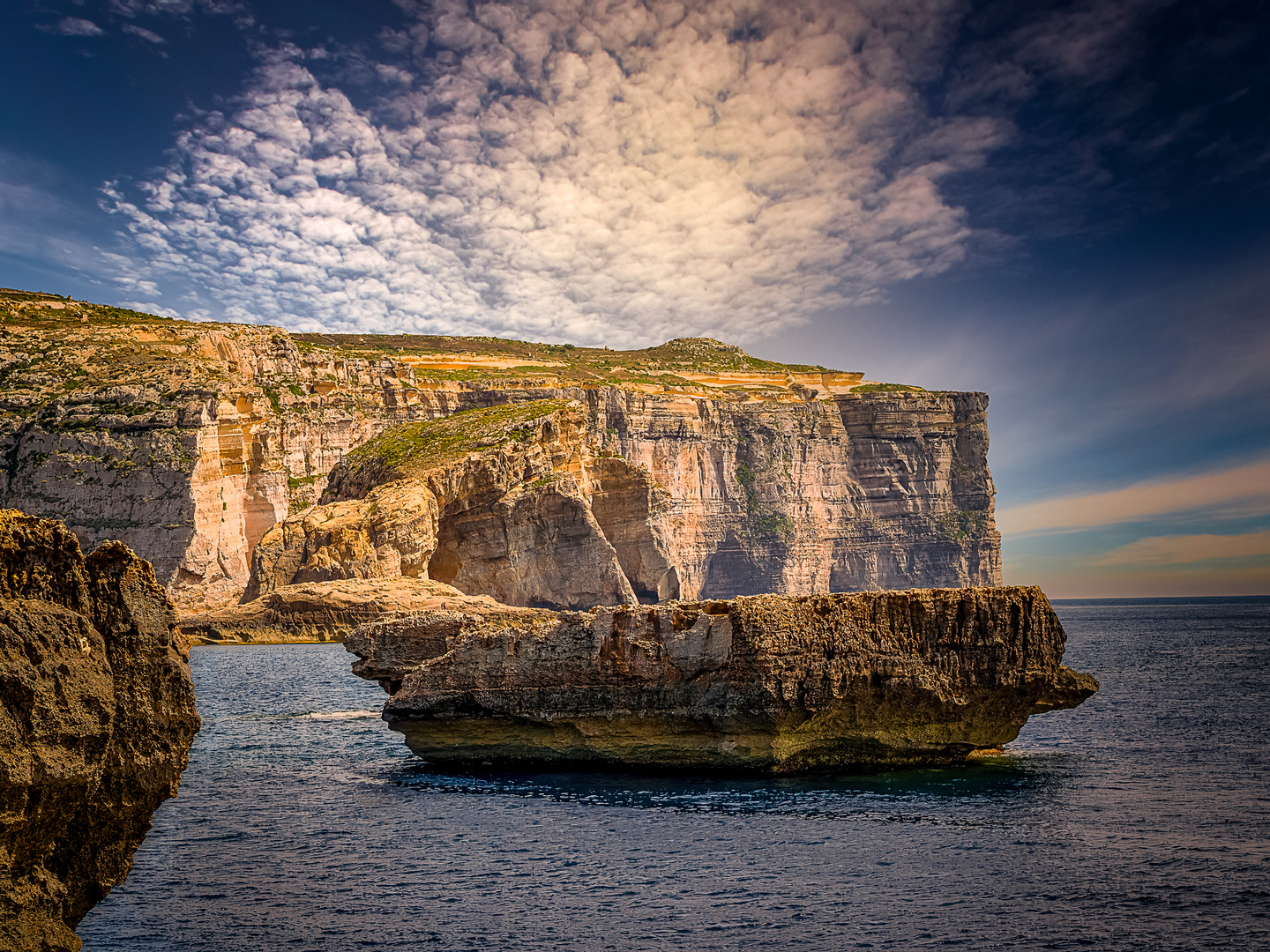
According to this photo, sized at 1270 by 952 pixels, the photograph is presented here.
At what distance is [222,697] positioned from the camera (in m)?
39.0

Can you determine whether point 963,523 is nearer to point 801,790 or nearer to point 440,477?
point 440,477

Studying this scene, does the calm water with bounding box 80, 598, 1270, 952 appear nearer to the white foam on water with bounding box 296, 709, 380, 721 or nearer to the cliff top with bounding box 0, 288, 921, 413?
the white foam on water with bounding box 296, 709, 380, 721

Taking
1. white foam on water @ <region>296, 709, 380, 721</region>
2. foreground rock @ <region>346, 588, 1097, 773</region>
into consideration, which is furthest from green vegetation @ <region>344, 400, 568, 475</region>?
foreground rock @ <region>346, 588, 1097, 773</region>

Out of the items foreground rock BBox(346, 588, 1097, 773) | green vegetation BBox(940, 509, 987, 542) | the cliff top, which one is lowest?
foreground rock BBox(346, 588, 1097, 773)

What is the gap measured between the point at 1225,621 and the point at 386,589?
101 metres

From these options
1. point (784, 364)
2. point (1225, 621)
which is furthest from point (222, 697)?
point (784, 364)

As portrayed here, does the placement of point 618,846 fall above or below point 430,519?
below

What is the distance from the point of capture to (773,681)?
18078 mm

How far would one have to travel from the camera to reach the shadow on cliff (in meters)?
16.9

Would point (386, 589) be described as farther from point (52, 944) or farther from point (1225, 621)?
point (1225, 621)

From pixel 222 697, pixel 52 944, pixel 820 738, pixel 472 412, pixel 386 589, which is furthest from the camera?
pixel 472 412

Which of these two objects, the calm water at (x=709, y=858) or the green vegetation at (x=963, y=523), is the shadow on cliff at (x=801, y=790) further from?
the green vegetation at (x=963, y=523)

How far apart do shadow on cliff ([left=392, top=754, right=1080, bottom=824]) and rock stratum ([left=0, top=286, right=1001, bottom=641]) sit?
167ft

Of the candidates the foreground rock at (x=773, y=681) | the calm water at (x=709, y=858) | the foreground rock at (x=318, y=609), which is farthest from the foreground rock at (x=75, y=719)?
the foreground rock at (x=318, y=609)
